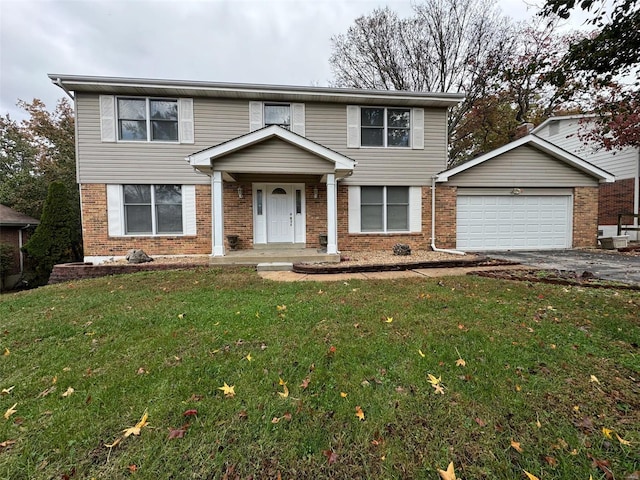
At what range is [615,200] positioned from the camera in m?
13.8

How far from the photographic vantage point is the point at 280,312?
4.13m

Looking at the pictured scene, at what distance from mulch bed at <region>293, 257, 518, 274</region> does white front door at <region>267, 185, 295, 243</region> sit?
3.02m

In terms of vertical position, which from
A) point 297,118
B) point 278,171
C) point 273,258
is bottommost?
point 273,258

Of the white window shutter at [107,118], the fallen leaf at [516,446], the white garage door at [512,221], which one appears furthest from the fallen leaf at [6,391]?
the white garage door at [512,221]

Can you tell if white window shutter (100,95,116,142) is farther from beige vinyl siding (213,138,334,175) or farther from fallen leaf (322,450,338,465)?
fallen leaf (322,450,338,465)

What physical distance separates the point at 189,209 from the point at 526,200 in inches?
478

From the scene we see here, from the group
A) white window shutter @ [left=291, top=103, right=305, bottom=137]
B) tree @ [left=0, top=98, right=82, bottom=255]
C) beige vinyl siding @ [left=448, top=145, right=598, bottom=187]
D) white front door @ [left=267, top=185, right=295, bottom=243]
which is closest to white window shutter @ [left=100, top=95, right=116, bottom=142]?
tree @ [left=0, top=98, right=82, bottom=255]

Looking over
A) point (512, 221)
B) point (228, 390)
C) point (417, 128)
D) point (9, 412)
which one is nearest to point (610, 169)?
point (512, 221)

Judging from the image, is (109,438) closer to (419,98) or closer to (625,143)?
(419,98)

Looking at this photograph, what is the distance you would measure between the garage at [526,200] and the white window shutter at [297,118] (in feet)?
17.1

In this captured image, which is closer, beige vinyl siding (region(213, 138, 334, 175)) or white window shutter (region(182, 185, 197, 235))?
beige vinyl siding (region(213, 138, 334, 175))

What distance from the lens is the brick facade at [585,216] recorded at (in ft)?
35.4

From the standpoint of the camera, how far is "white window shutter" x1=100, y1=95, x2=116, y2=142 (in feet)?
30.2

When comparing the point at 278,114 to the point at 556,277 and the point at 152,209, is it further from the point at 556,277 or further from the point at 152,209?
the point at 556,277
